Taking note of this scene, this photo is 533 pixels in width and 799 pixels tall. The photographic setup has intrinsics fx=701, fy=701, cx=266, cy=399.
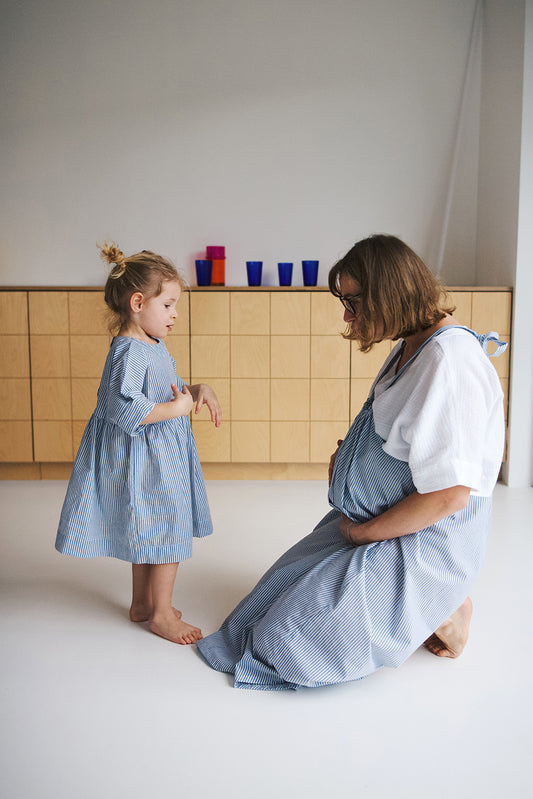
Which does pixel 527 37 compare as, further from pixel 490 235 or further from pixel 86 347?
pixel 86 347

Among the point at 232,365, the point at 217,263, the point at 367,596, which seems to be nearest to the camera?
the point at 367,596

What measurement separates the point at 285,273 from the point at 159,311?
173 centimetres

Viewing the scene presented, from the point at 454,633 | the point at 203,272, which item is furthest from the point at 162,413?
the point at 203,272

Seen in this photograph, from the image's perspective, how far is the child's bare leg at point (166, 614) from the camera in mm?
1793

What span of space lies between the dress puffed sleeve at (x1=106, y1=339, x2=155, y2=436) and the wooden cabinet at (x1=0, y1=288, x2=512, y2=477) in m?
1.58

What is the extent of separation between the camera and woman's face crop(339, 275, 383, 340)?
154 centimetres

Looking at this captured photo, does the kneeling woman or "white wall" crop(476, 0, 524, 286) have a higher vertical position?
"white wall" crop(476, 0, 524, 286)

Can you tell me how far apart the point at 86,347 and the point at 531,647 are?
7.81 feet

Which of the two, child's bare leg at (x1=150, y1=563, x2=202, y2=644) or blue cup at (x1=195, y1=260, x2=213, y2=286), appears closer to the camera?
child's bare leg at (x1=150, y1=563, x2=202, y2=644)

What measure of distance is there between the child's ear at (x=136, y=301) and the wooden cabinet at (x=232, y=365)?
1573 millimetres

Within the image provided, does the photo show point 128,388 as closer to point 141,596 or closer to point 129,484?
point 129,484

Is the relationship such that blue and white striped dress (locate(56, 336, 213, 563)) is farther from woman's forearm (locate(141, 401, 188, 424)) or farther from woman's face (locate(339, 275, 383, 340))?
woman's face (locate(339, 275, 383, 340))

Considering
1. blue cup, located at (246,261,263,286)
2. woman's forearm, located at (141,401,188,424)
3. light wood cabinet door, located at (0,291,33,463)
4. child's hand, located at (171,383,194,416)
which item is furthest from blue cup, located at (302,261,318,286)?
woman's forearm, located at (141,401,188,424)

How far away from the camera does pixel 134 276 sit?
177 centimetres
